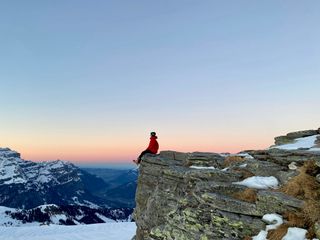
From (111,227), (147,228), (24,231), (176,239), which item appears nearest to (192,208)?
(176,239)

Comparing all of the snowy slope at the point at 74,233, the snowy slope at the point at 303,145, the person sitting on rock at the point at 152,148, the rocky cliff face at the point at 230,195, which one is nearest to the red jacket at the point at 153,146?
the person sitting on rock at the point at 152,148

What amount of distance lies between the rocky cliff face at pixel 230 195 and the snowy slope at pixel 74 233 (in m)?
64.6

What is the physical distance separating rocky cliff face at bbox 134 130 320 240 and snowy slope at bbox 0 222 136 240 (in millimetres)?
64577

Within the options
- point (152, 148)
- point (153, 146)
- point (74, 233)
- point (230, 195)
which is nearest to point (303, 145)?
point (230, 195)

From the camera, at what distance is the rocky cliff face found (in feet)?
70.4

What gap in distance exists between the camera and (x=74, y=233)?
108188 mm

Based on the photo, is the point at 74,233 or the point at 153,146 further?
the point at 74,233

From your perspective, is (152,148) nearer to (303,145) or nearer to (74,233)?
(303,145)

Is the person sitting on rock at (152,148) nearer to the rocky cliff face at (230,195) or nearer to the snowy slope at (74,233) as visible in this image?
the rocky cliff face at (230,195)

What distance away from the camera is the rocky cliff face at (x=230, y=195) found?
21.5 metres

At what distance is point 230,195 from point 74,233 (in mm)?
91149

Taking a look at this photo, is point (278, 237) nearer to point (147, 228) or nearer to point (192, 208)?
point (192, 208)

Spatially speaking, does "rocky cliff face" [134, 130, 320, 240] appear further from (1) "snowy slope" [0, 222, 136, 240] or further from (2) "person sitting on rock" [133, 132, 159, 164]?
(1) "snowy slope" [0, 222, 136, 240]

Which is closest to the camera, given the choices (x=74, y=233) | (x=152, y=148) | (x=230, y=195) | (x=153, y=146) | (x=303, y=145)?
(x=230, y=195)
